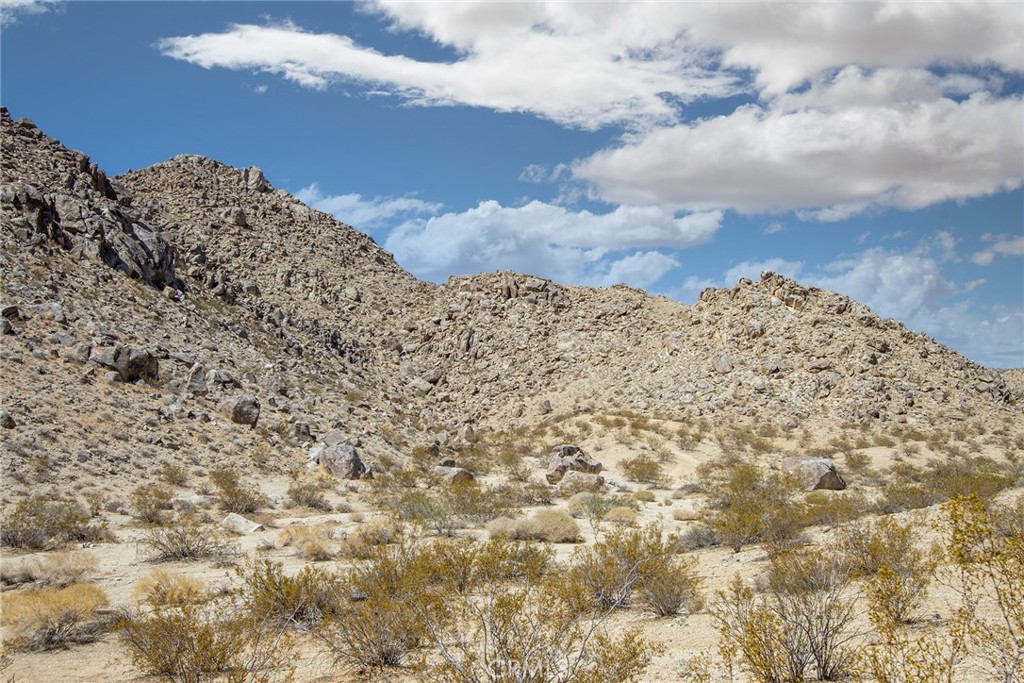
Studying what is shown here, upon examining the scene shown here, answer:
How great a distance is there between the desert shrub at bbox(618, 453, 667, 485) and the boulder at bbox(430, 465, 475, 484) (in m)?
6.51

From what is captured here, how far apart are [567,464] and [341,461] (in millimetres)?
9031

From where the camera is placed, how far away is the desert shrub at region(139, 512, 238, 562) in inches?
588

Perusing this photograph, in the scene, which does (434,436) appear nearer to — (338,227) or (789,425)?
(789,425)

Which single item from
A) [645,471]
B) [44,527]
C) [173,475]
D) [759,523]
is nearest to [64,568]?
[44,527]

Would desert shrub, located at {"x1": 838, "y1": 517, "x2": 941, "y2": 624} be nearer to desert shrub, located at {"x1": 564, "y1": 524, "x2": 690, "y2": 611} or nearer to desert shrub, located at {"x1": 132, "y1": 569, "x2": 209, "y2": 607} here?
desert shrub, located at {"x1": 564, "y1": 524, "x2": 690, "y2": 611}

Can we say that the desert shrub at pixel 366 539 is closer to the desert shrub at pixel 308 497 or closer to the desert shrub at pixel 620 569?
the desert shrub at pixel 620 569

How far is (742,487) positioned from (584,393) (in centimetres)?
2651

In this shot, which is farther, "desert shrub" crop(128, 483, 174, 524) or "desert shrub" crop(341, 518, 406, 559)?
"desert shrub" crop(128, 483, 174, 524)

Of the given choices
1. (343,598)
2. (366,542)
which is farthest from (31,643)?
(366,542)

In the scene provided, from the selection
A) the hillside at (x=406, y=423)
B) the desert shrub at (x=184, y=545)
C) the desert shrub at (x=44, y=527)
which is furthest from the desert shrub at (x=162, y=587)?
the desert shrub at (x=44, y=527)

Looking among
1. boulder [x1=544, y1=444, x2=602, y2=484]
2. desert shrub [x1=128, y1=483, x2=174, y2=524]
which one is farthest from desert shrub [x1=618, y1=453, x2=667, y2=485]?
desert shrub [x1=128, y1=483, x2=174, y2=524]

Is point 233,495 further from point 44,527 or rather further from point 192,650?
point 192,650

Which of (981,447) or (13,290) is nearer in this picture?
(13,290)

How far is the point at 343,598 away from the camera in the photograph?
9.93 m
